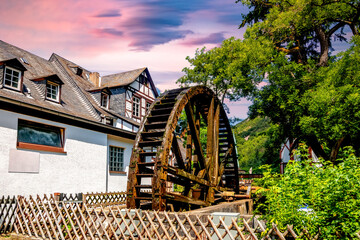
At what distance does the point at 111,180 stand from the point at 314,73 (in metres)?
11.9

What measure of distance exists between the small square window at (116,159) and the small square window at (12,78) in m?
5.87

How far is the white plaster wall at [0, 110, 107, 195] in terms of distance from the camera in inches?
422

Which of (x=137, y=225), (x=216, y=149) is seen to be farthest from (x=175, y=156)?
(x=137, y=225)

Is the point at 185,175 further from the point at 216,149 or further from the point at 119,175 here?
the point at 119,175

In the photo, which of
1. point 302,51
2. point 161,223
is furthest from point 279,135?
point 161,223

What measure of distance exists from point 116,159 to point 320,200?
1450 cm

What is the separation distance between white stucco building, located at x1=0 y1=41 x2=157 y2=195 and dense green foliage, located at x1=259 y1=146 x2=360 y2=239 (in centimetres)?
993

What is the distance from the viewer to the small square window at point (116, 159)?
658 inches

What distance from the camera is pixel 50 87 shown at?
14594 mm

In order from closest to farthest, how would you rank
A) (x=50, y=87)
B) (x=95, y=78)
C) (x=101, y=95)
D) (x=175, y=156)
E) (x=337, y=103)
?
(x=175, y=156), (x=337, y=103), (x=50, y=87), (x=101, y=95), (x=95, y=78)

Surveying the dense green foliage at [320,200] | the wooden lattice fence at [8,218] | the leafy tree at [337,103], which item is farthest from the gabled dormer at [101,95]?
the dense green foliage at [320,200]

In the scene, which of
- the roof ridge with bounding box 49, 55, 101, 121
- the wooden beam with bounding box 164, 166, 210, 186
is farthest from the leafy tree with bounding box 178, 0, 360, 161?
the roof ridge with bounding box 49, 55, 101, 121

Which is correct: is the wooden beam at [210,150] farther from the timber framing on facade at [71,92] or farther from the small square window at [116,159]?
the small square window at [116,159]

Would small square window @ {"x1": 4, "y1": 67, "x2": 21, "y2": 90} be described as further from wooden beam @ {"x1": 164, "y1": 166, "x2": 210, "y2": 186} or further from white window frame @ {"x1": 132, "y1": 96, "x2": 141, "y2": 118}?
white window frame @ {"x1": 132, "y1": 96, "x2": 141, "y2": 118}
